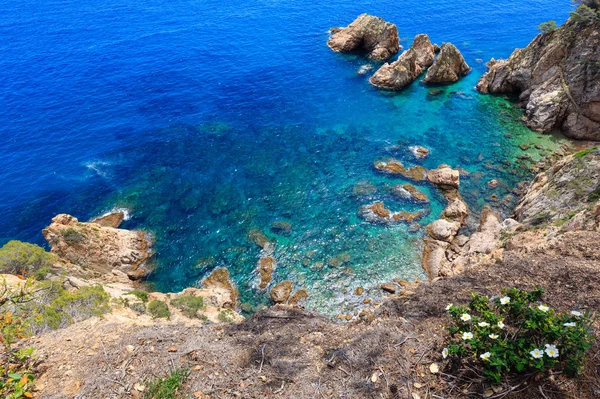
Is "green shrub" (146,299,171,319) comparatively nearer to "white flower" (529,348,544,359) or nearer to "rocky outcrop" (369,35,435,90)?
"white flower" (529,348,544,359)

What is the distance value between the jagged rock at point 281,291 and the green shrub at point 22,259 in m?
14.9

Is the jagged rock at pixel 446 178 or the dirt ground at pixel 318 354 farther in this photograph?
the jagged rock at pixel 446 178

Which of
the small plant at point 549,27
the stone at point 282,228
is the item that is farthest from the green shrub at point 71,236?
the small plant at point 549,27

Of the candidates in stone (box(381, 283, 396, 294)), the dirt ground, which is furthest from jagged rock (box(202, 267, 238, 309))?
stone (box(381, 283, 396, 294))

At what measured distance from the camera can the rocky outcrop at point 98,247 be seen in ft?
86.7

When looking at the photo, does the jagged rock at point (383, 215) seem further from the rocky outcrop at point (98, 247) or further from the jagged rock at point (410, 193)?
the rocky outcrop at point (98, 247)

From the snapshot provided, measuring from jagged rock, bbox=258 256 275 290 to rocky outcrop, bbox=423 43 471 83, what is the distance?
118ft

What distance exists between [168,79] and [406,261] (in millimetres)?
45589

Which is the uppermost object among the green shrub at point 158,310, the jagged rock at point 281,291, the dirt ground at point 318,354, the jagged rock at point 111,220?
the dirt ground at point 318,354

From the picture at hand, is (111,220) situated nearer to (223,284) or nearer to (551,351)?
(223,284)

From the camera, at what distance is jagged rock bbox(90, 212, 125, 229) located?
30644 millimetres

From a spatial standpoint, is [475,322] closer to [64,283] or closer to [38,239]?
[64,283]

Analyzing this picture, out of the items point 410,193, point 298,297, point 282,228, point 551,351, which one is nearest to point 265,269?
point 298,297

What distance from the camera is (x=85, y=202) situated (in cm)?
3312
